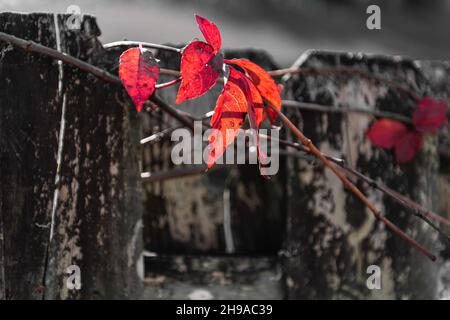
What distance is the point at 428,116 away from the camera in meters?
1.59

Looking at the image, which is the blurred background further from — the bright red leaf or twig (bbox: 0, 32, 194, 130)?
the bright red leaf

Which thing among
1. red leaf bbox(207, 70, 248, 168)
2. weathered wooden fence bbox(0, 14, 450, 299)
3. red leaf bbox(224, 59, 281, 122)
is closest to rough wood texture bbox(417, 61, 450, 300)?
weathered wooden fence bbox(0, 14, 450, 299)

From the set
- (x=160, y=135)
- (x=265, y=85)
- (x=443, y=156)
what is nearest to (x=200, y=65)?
(x=265, y=85)

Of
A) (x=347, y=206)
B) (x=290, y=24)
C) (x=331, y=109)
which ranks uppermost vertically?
(x=290, y=24)

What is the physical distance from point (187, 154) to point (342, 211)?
1.20 ft

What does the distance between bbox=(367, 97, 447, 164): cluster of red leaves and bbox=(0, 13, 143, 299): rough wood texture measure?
1.87 feet

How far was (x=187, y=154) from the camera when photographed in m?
1.51

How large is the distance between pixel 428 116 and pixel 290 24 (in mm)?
4655

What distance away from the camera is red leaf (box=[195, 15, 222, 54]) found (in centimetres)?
104

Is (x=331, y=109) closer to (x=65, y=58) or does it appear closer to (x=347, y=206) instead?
(x=347, y=206)

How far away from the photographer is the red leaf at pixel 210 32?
3.42ft

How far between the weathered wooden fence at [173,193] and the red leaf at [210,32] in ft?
0.97

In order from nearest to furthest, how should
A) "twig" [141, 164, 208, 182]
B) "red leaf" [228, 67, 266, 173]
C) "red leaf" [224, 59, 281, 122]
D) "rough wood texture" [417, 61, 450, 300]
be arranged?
"red leaf" [228, 67, 266, 173] → "red leaf" [224, 59, 281, 122] → "twig" [141, 164, 208, 182] → "rough wood texture" [417, 61, 450, 300]
